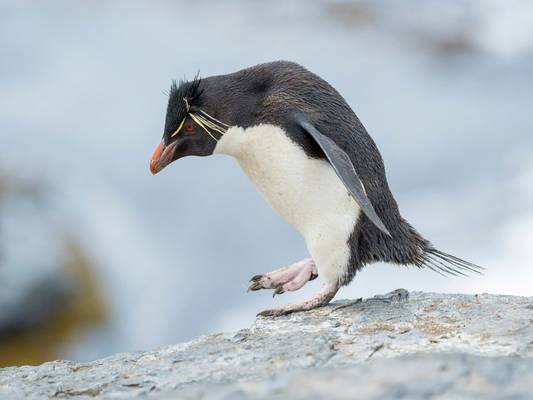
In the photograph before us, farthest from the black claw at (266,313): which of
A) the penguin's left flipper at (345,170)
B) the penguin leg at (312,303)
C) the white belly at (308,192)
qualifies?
the penguin's left flipper at (345,170)

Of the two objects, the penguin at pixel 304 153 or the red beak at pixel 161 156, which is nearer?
the penguin at pixel 304 153

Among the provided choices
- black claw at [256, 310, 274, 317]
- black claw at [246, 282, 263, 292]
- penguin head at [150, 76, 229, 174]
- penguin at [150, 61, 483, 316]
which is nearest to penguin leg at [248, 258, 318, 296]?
black claw at [246, 282, 263, 292]

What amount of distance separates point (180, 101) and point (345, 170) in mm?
515

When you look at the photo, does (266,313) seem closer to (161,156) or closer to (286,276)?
(286,276)

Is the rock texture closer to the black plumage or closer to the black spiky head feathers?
the black plumage

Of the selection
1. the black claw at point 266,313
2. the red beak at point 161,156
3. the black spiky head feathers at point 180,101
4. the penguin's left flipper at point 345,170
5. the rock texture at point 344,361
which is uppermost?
the black spiky head feathers at point 180,101

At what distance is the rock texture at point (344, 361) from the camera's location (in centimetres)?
124

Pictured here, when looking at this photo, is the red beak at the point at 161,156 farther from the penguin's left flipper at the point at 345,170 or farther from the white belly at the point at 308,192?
the penguin's left flipper at the point at 345,170

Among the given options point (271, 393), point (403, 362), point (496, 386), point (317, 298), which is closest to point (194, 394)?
point (271, 393)

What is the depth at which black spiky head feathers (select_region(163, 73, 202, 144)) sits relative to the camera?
7.39ft

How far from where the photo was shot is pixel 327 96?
7.18ft

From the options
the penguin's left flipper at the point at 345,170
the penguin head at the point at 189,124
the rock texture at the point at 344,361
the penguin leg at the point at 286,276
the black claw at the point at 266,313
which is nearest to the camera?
the rock texture at the point at 344,361

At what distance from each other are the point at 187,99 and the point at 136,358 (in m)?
0.67

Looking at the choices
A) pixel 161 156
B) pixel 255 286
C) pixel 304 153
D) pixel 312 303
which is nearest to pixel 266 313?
pixel 312 303
